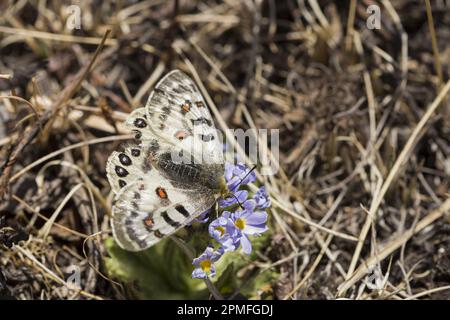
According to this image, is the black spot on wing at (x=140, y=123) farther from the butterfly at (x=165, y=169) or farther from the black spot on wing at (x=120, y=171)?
the black spot on wing at (x=120, y=171)

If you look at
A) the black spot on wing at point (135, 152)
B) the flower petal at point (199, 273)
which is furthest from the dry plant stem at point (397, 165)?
the black spot on wing at point (135, 152)

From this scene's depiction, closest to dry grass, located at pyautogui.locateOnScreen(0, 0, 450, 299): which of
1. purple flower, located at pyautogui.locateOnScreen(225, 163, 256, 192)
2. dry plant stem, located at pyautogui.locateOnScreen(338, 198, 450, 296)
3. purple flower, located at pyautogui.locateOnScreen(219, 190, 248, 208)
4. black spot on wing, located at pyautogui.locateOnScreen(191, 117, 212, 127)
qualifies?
dry plant stem, located at pyautogui.locateOnScreen(338, 198, 450, 296)

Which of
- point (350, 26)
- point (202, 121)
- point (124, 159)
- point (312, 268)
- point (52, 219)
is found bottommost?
point (312, 268)

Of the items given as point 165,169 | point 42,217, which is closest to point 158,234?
point 165,169

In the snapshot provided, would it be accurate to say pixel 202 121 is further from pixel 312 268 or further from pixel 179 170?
pixel 312 268

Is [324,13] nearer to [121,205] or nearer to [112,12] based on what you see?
[112,12]

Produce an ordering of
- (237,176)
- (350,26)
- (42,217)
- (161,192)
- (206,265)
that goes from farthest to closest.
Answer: (350,26) < (42,217) < (237,176) < (206,265) < (161,192)
